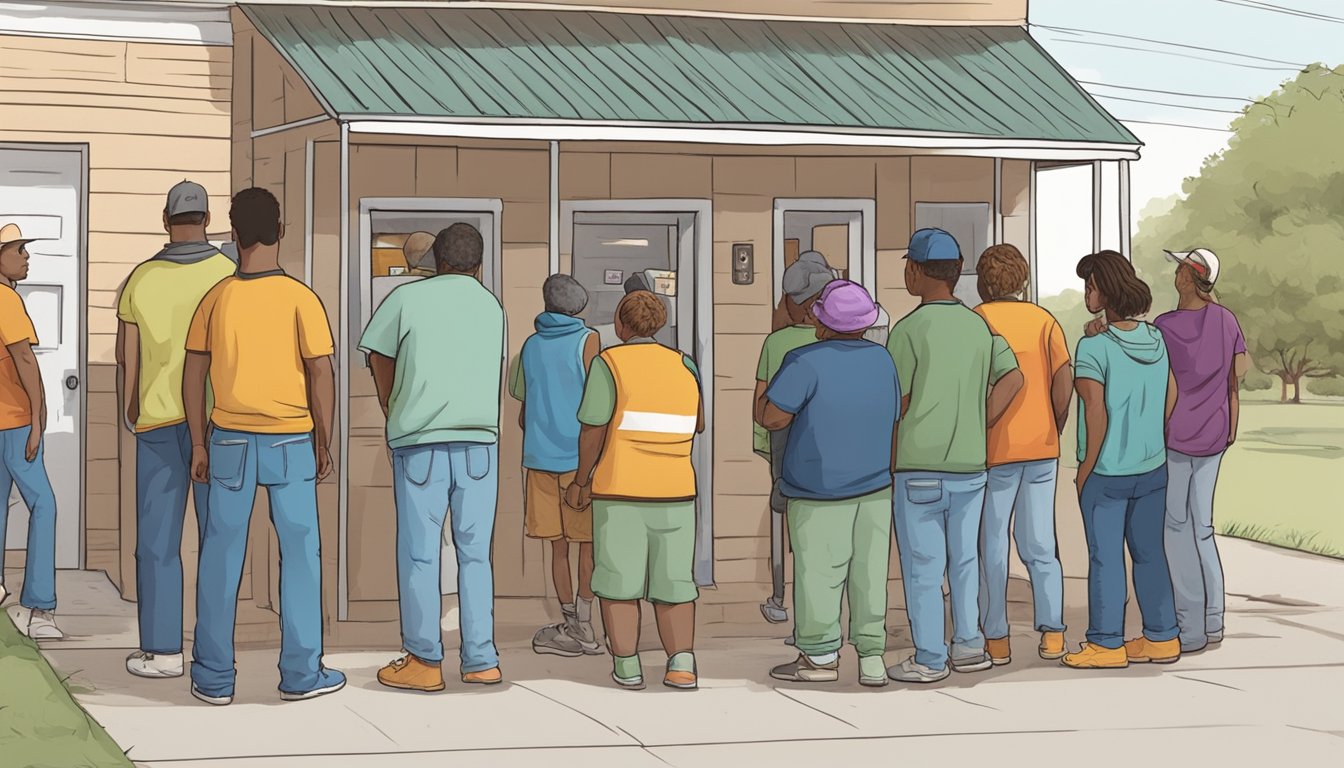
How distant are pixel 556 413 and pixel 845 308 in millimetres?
1638

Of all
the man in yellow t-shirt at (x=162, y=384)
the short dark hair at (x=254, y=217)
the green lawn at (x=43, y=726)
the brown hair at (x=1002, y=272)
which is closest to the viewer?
the green lawn at (x=43, y=726)

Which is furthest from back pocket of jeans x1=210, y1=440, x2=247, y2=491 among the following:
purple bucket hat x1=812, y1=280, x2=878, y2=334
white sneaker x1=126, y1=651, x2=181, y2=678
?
purple bucket hat x1=812, y1=280, x2=878, y2=334

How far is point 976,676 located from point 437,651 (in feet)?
7.98

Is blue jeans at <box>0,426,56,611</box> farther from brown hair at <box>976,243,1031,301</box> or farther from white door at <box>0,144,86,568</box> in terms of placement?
brown hair at <box>976,243,1031,301</box>

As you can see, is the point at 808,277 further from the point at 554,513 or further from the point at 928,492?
the point at 554,513

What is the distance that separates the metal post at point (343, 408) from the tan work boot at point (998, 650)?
10.8ft

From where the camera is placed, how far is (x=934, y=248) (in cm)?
786

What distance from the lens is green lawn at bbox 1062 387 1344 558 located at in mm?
23609

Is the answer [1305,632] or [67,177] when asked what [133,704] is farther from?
[1305,632]

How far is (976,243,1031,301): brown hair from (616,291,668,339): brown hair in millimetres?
1643

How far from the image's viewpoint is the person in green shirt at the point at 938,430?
7797 mm

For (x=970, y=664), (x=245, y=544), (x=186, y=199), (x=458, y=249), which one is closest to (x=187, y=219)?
(x=186, y=199)

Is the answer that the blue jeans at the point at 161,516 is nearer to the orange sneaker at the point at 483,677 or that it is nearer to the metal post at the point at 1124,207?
the orange sneaker at the point at 483,677

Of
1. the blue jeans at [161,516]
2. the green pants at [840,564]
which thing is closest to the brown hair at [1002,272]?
the green pants at [840,564]
